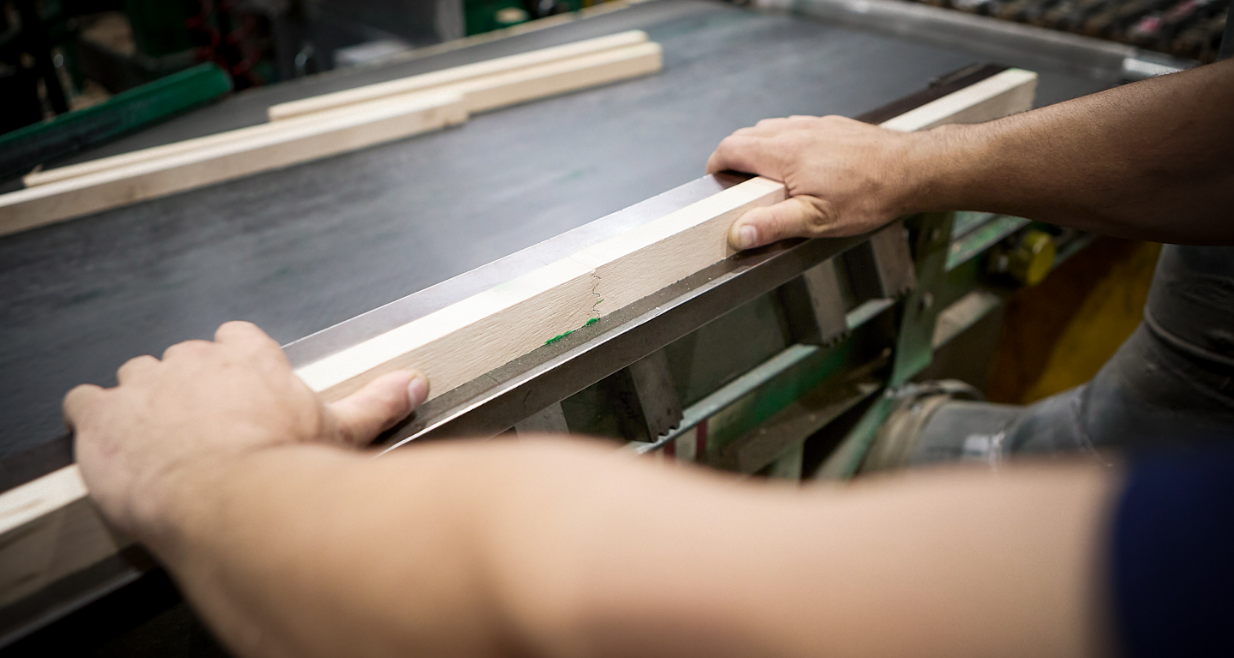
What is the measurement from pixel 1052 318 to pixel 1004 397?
28 centimetres

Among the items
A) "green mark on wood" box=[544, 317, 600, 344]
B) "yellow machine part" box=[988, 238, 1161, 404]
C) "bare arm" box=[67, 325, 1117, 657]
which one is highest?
"bare arm" box=[67, 325, 1117, 657]

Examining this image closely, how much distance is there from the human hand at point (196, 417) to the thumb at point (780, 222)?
47cm

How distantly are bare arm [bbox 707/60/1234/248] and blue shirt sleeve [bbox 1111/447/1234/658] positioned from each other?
65 cm

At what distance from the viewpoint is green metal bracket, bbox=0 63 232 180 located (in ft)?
4.09

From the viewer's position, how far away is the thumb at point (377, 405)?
0.63m

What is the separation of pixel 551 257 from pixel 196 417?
0.44 m

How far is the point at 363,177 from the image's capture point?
4.04 feet

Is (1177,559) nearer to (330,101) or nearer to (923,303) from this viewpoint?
(923,303)

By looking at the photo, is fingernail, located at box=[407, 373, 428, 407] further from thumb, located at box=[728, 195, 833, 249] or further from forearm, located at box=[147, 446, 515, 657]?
thumb, located at box=[728, 195, 833, 249]

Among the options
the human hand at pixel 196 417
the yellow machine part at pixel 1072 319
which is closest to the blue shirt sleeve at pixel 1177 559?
the human hand at pixel 196 417

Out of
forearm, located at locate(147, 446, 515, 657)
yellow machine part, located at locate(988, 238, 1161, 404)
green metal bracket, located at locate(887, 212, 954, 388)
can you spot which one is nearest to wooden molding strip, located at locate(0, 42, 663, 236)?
green metal bracket, located at locate(887, 212, 954, 388)

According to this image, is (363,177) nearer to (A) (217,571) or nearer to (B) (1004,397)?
(A) (217,571)

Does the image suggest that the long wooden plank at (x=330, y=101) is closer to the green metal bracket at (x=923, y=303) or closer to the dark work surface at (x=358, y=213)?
the dark work surface at (x=358, y=213)

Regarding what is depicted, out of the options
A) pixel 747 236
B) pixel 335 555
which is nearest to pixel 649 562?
pixel 335 555
